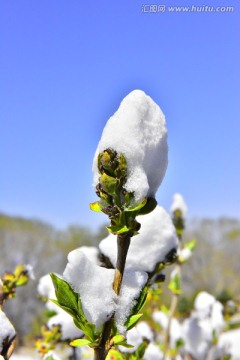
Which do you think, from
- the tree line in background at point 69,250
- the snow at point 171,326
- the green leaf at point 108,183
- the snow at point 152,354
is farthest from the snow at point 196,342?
the tree line in background at point 69,250

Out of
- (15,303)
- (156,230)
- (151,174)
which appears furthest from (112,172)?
(15,303)

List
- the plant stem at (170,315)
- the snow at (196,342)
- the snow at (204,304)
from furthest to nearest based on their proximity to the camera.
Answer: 1. the snow at (204,304)
2. the snow at (196,342)
3. the plant stem at (170,315)

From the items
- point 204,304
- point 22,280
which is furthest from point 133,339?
point 204,304

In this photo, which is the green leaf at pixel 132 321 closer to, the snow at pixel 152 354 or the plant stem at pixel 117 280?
the plant stem at pixel 117 280

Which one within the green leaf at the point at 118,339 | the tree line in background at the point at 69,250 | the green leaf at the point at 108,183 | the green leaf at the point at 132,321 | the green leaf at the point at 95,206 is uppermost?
the tree line in background at the point at 69,250

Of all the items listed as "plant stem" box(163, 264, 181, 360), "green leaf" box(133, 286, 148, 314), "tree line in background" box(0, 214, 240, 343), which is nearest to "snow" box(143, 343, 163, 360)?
"plant stem" box(163, 264, 181, 360)

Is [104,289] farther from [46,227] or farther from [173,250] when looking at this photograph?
[46,227]

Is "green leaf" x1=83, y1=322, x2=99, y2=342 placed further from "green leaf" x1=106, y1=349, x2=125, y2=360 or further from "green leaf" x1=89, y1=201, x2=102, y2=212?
"green leaf" x1=106, y1=349, x2=125, y2=360

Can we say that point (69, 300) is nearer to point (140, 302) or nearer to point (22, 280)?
point (140, 302)
